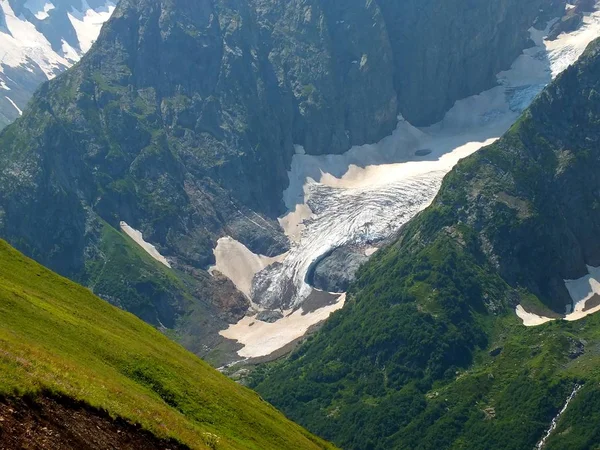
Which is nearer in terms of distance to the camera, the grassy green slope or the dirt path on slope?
the dirt path on slope

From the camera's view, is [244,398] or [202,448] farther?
[244,398]

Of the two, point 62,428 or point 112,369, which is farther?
point 112,369

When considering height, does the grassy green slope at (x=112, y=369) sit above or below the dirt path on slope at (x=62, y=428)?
above

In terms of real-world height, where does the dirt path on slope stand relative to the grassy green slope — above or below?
below

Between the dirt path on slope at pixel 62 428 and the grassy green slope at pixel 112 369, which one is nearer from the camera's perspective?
the dirt path on slope at pixel 62 428

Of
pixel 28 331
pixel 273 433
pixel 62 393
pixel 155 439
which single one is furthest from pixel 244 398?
pixel 62 393

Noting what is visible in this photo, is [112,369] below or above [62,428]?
above

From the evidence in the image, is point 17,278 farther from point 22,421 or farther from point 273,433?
point 22,421

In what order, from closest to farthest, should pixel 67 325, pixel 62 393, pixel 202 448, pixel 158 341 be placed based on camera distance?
pixel 62 393 → pixel 202 448 → pixel 67 325 → pixel 158 341
